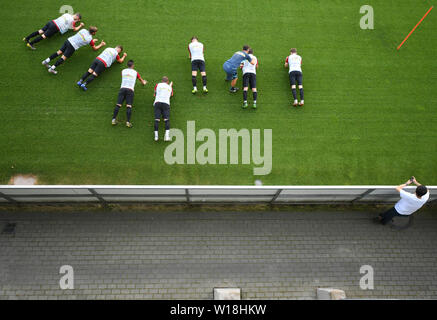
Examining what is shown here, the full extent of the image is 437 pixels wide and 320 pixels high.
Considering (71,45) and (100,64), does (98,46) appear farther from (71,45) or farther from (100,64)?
(100,64)

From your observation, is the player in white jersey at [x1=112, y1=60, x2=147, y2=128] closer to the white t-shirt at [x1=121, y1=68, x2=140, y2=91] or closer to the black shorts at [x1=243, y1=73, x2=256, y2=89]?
the white t-shirt at [x1=121, y1=68, x2=140, y2=91]

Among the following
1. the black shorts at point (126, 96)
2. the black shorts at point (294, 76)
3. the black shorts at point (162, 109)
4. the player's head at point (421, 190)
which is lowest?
the player's head at point (421, 190)

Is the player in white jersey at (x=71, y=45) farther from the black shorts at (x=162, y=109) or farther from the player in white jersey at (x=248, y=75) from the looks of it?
the player in white jersey at (x=248, y=75)

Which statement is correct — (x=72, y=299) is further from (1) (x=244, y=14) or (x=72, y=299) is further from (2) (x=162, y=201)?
(1) (x=244, y=14)

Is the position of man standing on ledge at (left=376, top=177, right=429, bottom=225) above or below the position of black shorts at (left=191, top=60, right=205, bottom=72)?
below

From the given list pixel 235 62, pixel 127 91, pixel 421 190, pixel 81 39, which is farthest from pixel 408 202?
pixel 81 39

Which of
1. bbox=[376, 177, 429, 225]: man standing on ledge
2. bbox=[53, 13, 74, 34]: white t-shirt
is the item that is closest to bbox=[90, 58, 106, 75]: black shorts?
bbox=[53, 13, 74, 34]: white t-shirt

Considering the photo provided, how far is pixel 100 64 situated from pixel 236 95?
4.05m

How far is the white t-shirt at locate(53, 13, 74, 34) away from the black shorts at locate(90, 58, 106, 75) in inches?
73.4

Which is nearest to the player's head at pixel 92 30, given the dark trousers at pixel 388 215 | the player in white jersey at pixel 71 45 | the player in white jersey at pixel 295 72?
the player in white jersey at pixel 71 45

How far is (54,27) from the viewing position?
8367mm

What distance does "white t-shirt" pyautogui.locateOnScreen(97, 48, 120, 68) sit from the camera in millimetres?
7887

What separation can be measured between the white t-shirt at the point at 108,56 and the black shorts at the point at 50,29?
1940 mm

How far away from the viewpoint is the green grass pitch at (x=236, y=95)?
24.8 feet
